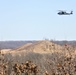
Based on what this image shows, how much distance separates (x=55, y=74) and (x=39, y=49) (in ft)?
244

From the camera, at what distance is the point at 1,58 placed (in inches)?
307

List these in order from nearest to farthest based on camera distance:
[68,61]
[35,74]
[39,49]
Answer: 1. [35,74]
2. [68,61]
3. [39,49]

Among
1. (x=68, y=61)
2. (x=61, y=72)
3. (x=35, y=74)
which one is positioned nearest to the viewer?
(x=35, y=74)

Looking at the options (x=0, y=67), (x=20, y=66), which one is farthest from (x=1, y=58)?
(x=20, y=66)

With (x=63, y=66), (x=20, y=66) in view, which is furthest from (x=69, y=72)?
(x=20, y=66)

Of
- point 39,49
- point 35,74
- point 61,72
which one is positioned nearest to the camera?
point 35,74

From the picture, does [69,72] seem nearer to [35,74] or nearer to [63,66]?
[63,66]

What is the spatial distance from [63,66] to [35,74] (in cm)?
93

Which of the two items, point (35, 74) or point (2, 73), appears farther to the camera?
point (2, 73)

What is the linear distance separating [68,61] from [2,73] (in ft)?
4.53

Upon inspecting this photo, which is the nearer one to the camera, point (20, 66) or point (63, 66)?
point (20, 66)

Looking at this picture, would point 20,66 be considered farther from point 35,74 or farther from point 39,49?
point 39,49

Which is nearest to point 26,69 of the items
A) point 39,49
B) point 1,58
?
point 1,58

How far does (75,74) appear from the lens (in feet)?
23.6
